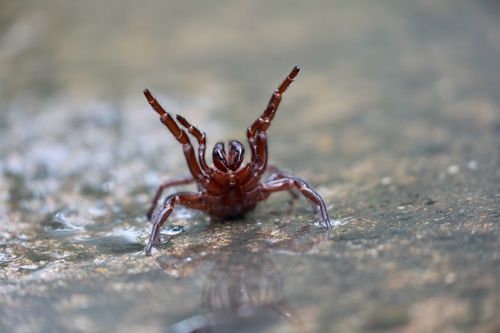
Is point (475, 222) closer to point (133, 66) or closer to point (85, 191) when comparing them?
point (85, 191)

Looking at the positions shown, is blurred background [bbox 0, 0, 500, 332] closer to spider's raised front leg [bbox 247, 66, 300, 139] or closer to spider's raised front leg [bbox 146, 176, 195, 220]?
spider's raised front leg [bbox 146, 176, 195, 220]

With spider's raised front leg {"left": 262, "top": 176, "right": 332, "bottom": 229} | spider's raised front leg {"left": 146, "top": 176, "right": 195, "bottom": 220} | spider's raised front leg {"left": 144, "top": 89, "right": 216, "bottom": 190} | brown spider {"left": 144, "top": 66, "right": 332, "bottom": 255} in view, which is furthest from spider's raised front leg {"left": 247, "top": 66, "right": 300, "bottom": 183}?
spider's raised front leg {"left": 146, "top": 176, "right": 195, "bottom": 220}

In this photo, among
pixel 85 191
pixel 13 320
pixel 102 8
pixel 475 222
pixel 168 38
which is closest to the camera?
pixel 13 320

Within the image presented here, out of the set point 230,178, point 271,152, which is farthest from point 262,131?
point 271,152

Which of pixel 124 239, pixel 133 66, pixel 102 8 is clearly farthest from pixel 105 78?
pixel 124 239

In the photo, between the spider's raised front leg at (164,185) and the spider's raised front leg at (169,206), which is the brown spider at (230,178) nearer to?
the spider's raised front leg at (169,206)

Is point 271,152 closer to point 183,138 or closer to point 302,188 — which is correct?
point 302,188
